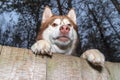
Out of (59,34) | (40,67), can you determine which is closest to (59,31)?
(59,34)

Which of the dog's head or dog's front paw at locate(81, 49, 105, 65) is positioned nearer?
dog's front paw at locate(81, 49, 105, 65)

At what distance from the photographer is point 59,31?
2.94m

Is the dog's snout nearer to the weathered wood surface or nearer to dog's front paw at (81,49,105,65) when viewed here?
dog's front paw at (81,49,105,65)

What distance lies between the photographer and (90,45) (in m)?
4.86

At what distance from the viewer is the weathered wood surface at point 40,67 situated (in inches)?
70.0

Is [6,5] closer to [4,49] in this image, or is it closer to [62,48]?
[62,48]

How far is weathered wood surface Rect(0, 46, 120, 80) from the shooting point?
70.0 inches

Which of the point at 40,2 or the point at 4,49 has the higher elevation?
the point at 40,2

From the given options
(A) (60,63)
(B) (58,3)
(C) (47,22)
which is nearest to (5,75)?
(A) (60,63)

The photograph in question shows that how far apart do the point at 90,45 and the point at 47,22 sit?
157 cm

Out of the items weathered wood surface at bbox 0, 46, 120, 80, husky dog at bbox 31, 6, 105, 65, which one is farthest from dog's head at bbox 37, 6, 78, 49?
weathered wood surface at bbox 0, 46, 120, 80

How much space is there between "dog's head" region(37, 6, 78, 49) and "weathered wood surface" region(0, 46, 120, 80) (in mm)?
922

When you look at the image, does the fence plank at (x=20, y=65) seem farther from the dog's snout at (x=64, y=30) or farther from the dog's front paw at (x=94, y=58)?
the dog's snout at (x=64, y=30)

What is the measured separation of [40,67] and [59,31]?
1131mm
